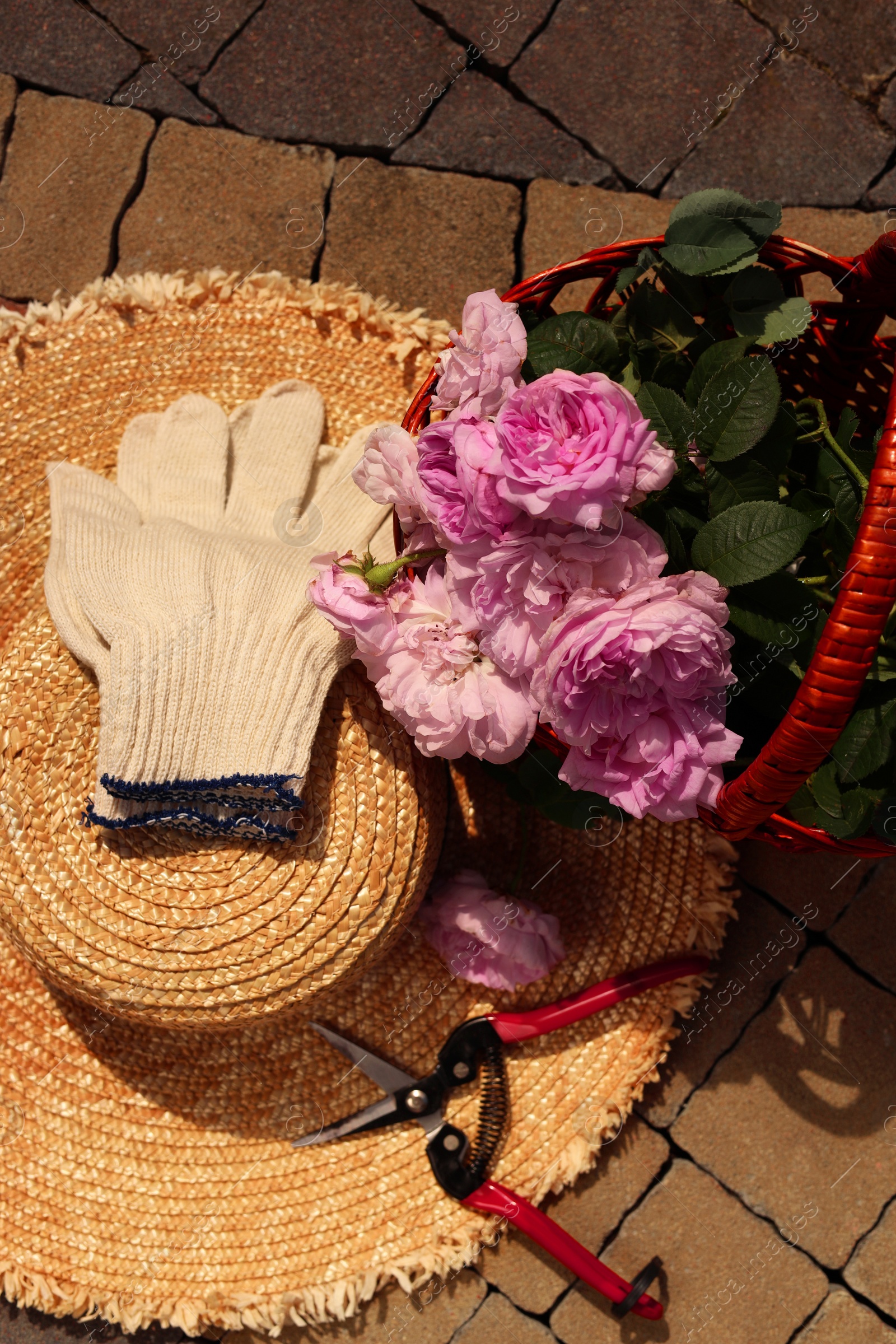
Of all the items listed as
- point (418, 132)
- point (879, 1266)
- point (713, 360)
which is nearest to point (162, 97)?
point (418, 132)

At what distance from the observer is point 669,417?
994mm

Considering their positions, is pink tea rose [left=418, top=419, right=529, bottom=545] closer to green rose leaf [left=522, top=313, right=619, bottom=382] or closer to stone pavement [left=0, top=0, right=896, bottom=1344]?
green rose leaf [left=522, top=313, right=619, bottom=382]

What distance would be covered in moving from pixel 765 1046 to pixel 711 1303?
0.39m

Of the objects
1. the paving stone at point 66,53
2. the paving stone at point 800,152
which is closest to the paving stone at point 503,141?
the paving stone at point 800,152

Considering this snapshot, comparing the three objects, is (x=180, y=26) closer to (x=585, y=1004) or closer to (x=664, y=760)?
(x=664, y=760)

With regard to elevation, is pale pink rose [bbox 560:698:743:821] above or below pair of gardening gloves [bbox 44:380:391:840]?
above

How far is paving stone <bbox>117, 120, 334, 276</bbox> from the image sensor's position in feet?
5.76

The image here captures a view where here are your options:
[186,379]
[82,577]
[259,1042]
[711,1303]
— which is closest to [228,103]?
[186,379]

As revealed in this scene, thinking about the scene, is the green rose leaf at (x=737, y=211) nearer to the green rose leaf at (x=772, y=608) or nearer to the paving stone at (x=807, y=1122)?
the green rose leaf at (x=772, y=608)

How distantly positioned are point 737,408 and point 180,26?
1.47 meters

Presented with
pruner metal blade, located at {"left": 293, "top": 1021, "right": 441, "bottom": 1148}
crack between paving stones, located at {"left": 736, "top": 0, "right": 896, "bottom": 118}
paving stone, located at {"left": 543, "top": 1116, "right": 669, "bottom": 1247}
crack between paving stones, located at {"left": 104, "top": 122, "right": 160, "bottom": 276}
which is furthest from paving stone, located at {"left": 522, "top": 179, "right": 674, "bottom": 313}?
paving stone, located at {"left": 543, "top": 1116, "right": 669, "bottom": 1247}

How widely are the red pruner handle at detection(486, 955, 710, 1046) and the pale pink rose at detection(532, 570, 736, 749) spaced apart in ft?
2.17

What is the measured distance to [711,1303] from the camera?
1.50 meters

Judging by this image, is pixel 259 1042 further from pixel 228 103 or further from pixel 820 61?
pixel 820 61
